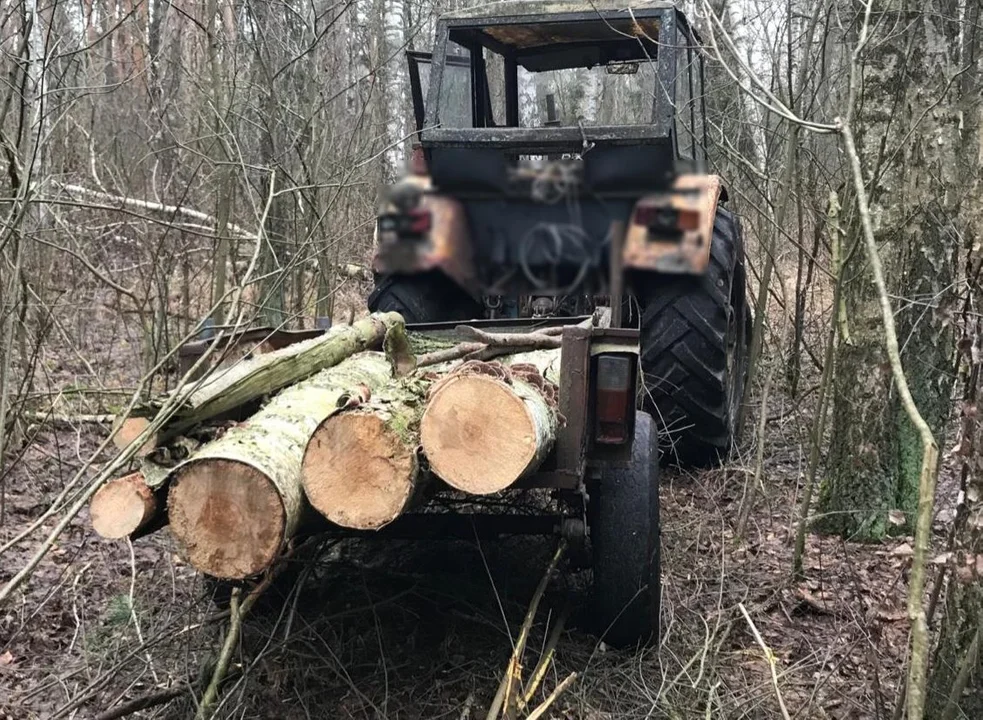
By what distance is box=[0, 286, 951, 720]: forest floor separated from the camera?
3148 millimetres

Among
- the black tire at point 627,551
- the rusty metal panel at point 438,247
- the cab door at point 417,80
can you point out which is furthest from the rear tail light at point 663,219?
the cab door at point 417,80

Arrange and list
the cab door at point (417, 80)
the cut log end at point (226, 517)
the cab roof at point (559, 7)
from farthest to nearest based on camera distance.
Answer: the cab door at point (417, 80), the cab roof at point (559, 7), the cut log end at point (226, 517)

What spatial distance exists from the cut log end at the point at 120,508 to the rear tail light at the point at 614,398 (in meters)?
1.40

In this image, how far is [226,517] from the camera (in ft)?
8.14

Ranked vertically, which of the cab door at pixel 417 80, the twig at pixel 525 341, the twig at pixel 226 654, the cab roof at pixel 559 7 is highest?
the cab roof at pixel 559 7

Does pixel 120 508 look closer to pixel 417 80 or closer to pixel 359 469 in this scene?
pixel 359 469

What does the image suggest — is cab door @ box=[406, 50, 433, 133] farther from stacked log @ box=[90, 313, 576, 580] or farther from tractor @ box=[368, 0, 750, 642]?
stacked log @ box=[90, 313, 576, 580]

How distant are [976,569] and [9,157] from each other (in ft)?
10.9

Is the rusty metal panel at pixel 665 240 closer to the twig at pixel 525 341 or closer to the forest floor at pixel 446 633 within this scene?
the twig at pixel 525 341

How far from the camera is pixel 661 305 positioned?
4.71m

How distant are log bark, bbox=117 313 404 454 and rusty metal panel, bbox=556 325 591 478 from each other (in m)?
0.75

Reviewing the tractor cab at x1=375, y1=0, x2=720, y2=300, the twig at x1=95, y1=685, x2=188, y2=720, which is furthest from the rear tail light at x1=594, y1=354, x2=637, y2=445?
the twig at x1=95, y1=685, x2=188, y2=720

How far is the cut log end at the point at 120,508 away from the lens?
2494 millimetres

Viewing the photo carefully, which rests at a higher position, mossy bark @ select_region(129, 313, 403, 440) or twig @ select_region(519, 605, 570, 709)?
mossy bark @ select_region(129, 313, 403, 440)
